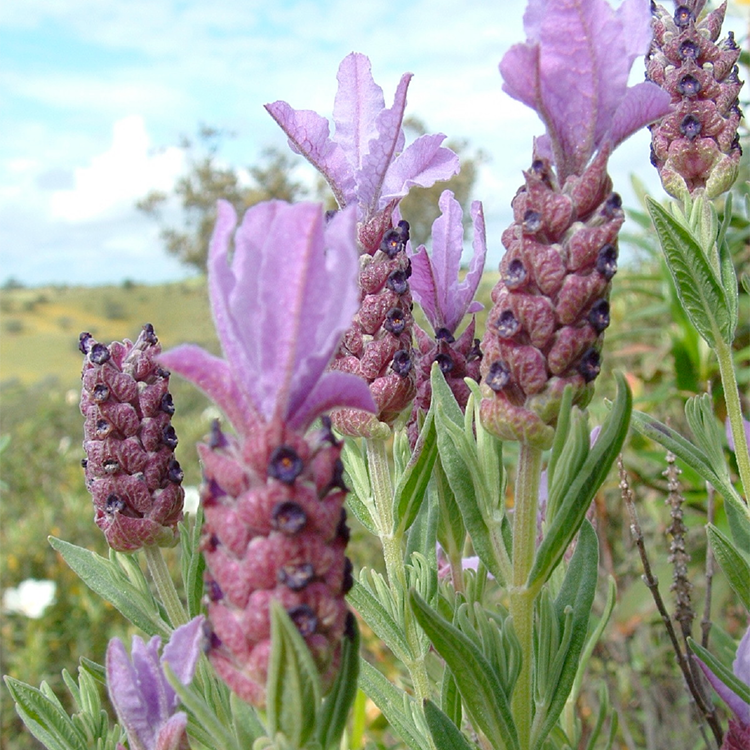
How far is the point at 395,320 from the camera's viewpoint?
1.14m

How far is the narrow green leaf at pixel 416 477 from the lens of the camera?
110 centimetres

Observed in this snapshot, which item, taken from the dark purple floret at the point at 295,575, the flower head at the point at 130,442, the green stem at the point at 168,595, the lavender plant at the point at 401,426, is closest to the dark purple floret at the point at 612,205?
the lavender plant at the point at 401,426

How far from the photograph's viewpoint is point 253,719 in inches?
32.1

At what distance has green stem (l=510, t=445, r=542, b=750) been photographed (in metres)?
0.93

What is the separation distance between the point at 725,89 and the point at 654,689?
1.96 meters

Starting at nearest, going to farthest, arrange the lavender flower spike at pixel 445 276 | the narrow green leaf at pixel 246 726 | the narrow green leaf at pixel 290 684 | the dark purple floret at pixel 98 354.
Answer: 1. the narrow green leaf at pixel 290 684
2. the narrow green leaf at pixel 246 726
3. the dark purple floret at pixel 98 354
4. the lavender flower spike at pixel 445 276

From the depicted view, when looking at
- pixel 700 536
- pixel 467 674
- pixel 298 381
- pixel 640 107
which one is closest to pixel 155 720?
pixel 467 674

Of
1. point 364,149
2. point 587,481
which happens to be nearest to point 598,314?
point 587,481

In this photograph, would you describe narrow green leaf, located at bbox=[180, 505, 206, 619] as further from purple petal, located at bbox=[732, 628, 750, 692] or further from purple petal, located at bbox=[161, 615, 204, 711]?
purple petal, located at bbox=[732, 628, 750, 692]

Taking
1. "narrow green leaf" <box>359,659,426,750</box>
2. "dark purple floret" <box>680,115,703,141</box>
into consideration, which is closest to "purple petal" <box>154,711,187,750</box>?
"narrow green leaf" <box>359,659,426,750</box>

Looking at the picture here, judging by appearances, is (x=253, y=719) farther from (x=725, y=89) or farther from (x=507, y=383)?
(x=725, y=89)

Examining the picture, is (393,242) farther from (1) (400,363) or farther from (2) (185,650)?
(2) (185,650)

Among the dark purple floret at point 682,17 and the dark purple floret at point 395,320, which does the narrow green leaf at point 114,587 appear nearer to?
the dark purple floret at point 395,320

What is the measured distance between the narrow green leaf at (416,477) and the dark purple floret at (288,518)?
0.42 m
